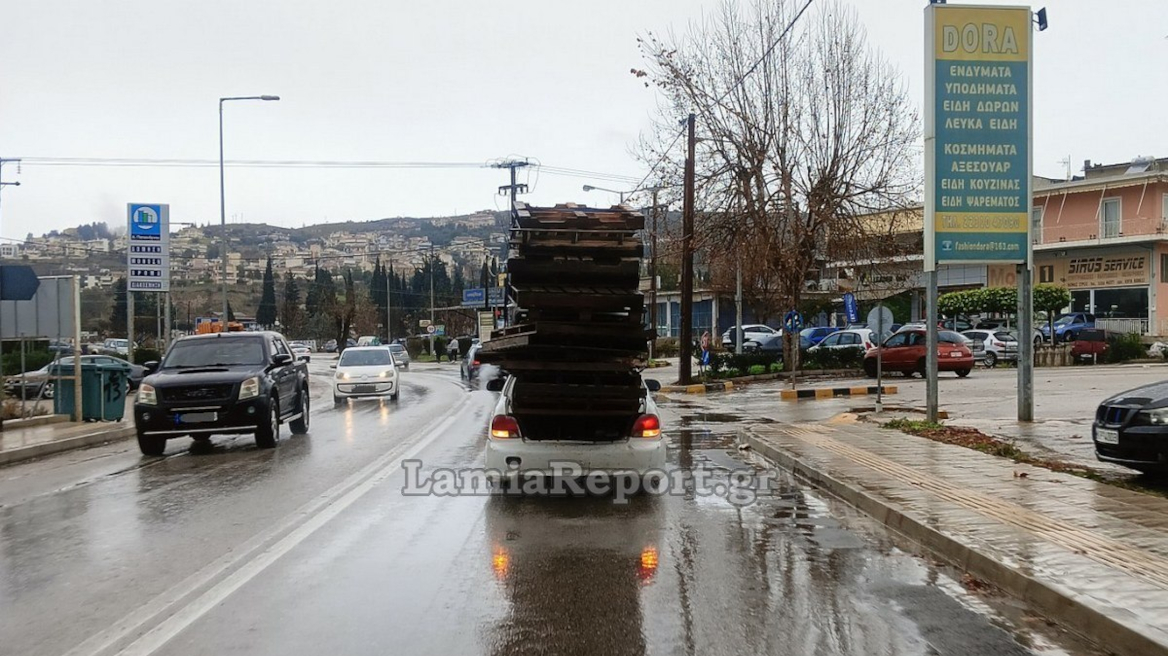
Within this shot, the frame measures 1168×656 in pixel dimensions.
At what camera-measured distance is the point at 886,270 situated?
1383 inches

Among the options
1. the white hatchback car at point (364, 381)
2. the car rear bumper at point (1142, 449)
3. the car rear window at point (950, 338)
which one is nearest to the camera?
the car rear bumper at point (1142, 449)

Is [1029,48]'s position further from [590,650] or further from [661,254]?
[661,254]

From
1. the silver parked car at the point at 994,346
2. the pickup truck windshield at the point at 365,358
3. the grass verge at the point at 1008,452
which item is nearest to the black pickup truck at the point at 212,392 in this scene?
the grass verge at the point at 1008,452

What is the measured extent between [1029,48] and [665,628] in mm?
13223

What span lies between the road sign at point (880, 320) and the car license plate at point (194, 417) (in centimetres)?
1360

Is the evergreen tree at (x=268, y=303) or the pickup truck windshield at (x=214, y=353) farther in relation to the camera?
the evergreen tree at (x=268, y=303)

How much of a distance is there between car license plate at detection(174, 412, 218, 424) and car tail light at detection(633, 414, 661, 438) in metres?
7.13

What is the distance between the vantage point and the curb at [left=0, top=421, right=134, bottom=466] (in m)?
14.3

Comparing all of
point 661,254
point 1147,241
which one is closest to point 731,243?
point 661,254

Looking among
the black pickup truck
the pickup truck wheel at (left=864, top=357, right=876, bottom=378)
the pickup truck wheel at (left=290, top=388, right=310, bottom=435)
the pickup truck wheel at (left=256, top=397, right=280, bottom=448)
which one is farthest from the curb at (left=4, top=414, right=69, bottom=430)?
the pickup truck wheel at (left=864, top=357, right=876, bottom=378)

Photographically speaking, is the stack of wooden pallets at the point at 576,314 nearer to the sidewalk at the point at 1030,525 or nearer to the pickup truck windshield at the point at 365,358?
the sidewalk at the point at 1030,525

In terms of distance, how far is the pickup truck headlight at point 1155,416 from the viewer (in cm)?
868

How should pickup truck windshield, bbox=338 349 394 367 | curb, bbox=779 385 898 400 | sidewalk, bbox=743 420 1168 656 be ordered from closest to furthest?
sidewalk, bbox=743 420 1168 656 < curb, bbox=779 385 898 400 < pickup truck windshield, bbox=338 349 394 367

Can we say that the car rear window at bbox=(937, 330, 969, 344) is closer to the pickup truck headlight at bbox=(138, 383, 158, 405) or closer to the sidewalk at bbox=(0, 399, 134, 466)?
the sidewalk at bbox=(0, 399, 134, 466)
